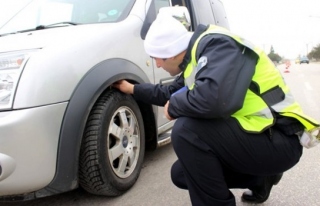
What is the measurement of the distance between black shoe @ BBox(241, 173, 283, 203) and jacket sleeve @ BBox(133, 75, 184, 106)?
791mm

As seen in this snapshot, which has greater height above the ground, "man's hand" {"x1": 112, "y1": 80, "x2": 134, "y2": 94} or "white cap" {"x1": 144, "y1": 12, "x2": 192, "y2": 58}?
"white cap" {"x1": 144, "y1": 12, "x2": 192, "y2": 58}

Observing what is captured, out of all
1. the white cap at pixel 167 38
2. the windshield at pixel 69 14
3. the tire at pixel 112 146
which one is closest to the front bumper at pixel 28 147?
the tire at pixel 112 146

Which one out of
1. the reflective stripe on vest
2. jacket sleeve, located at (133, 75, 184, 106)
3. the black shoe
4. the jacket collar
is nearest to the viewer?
the reflective stripe on vest

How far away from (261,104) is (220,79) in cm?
28

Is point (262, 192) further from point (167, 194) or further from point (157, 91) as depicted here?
point (157, 91)

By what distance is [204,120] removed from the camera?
157 cm

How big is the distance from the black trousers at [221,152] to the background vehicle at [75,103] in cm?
60

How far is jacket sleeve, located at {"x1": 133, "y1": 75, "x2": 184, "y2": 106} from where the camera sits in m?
2.10

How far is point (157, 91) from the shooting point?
2121 mm

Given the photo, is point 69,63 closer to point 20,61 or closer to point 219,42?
point 20,61

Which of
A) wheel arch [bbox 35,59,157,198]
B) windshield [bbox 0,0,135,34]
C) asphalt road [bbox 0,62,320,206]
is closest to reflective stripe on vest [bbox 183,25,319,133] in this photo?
wheel arch [bbox 35,59,157,198]

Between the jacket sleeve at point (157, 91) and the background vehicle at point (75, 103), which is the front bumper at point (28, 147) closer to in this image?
the background vehicle at point (75, 103)

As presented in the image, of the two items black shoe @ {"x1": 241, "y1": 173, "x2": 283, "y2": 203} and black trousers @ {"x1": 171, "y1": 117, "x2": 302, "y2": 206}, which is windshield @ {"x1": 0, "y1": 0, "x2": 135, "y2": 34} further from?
black shoe @ {"x1": 241, "y1": 173, "x2": 283, "y2": 203}

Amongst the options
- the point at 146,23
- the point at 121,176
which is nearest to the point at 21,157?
the point at 121,176
